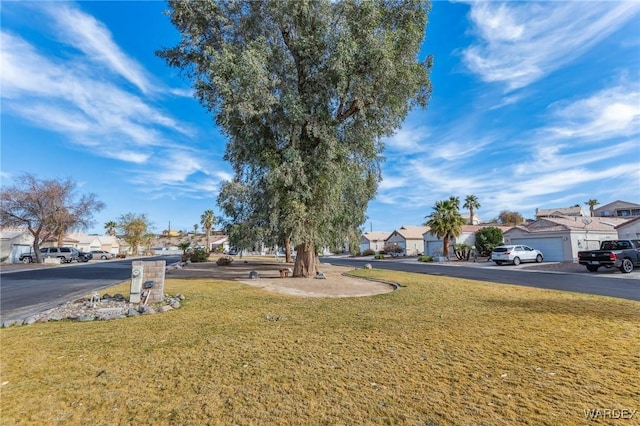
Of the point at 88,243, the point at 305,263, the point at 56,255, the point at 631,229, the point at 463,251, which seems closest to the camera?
the point at 305,263

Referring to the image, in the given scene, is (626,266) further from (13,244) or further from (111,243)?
(111,243)

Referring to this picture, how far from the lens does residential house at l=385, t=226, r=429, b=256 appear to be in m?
52.0

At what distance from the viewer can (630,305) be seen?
27.2 ft

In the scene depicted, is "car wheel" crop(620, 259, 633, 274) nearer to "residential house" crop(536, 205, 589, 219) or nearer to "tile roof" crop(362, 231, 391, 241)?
"tile roof" crop(362, 231, 391, 241)

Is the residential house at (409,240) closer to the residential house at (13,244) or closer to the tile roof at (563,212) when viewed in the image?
the tile roof at (563,212)

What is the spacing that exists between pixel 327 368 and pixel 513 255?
2739 cm

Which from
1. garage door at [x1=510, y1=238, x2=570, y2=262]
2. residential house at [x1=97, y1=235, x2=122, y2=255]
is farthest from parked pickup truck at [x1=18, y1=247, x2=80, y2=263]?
garage door at [x1=510, y1=238, x2=570, y2=262]

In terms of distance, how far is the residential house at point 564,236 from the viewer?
2784 centimetres

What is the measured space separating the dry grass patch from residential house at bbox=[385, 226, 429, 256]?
45.1 m

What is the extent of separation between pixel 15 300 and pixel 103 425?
11.3m

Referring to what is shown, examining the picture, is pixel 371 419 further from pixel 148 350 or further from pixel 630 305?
pixel 630 305

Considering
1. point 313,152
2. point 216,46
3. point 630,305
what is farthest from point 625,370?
point 216,46

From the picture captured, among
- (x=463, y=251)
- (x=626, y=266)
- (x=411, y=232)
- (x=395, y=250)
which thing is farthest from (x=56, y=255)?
(x=626, y=266)

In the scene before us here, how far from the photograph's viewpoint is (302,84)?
15.1 m
